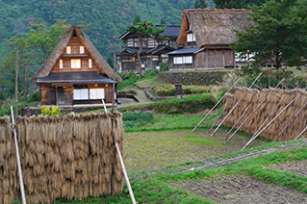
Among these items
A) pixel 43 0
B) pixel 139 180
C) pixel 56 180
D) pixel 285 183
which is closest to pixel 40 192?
pixel 56 180

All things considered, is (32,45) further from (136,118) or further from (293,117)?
(293,117)

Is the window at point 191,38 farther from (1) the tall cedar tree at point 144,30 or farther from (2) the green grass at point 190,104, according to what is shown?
(2) the green grass at point 190,104

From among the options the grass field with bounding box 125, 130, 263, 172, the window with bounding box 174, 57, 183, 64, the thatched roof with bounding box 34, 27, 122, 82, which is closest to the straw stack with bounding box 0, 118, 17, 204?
the grass field with bounding box 125, 130, 263, 172

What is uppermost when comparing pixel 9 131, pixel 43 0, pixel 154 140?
pixel 43 0

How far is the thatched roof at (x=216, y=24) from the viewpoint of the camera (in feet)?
146

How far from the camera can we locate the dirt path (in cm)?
972

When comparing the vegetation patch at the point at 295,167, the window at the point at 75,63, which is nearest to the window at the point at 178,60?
the window at the point at 75,63

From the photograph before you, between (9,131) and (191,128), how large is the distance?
51.2 ft

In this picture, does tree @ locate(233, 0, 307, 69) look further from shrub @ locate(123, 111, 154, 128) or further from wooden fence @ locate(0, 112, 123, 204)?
wooden fence @ locate(0, 112, 123, 204)

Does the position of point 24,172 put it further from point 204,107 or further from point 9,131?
point 204,107

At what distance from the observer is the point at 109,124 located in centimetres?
1114

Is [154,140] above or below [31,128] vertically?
below

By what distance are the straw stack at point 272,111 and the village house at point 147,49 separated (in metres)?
30.7

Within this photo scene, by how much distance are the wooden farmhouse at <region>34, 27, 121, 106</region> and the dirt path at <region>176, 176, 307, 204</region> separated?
1163 inches
